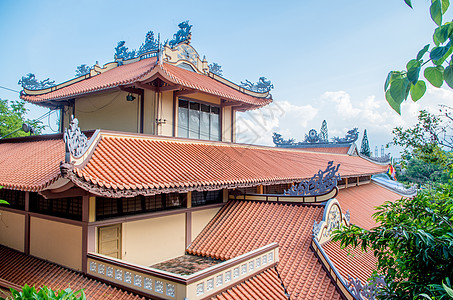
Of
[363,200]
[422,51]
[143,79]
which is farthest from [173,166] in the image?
[363,200]

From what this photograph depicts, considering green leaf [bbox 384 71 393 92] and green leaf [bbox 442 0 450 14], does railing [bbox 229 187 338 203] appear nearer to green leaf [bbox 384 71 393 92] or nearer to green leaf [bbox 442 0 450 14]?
green leaf [bbox 384 71 393 92]

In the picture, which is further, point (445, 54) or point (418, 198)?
point (418, 198)

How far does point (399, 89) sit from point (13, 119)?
31075 mm

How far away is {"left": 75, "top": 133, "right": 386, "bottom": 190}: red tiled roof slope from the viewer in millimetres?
6078

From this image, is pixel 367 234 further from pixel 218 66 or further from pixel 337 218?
pixel 218 66

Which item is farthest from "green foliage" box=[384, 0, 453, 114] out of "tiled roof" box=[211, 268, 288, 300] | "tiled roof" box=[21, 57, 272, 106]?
"tiled roof" box=[21, 57, 272, 106]

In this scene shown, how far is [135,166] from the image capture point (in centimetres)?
679

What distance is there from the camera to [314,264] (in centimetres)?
662

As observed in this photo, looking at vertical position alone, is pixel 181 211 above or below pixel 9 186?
below

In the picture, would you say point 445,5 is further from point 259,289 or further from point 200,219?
point 200,219

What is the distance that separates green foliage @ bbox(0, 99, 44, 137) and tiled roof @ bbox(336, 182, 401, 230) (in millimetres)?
23075

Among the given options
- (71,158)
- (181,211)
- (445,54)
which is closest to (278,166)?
(181,211)

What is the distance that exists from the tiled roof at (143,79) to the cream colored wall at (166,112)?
2.52ft

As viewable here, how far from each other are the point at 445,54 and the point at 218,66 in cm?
1378
